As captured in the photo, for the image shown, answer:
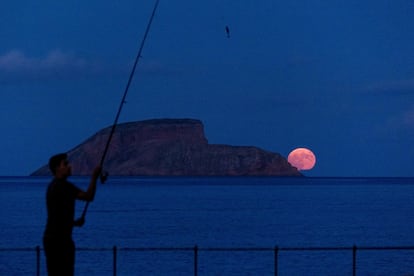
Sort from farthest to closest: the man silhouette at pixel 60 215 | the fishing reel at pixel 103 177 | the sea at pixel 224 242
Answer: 1. the sea at pixel 224 242
2. the fishing reel at pixel 103 177
3. the man silhouette at pixel 60 215

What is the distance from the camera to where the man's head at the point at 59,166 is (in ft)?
31.4

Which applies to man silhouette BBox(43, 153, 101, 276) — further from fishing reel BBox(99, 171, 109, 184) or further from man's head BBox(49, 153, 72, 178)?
fishing reel BBox(99, 171, 109, 184)

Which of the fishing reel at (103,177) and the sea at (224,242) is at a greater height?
the sea at (224,242)

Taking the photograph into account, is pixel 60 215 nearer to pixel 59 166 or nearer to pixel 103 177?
pixel 59 166

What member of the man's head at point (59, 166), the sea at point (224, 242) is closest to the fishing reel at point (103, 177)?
the man's head at point (59, 166)

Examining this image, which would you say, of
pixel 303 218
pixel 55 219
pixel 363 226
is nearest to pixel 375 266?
pixel 363 226

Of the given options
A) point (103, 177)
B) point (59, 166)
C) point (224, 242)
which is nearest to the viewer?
point (59, 166)

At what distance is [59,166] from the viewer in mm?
9641

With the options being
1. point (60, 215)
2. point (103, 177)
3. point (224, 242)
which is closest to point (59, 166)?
point (60, 215)

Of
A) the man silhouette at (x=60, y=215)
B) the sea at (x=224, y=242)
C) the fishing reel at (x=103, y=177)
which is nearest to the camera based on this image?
Answer: the man silhouette at (x=60, y=215)

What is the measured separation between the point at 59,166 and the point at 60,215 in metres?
0.58

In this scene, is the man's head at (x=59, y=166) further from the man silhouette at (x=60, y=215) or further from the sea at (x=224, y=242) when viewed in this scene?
the sea at (x=224, y=242)

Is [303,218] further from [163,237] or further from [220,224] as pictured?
[163,237]

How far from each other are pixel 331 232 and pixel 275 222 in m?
12.3
